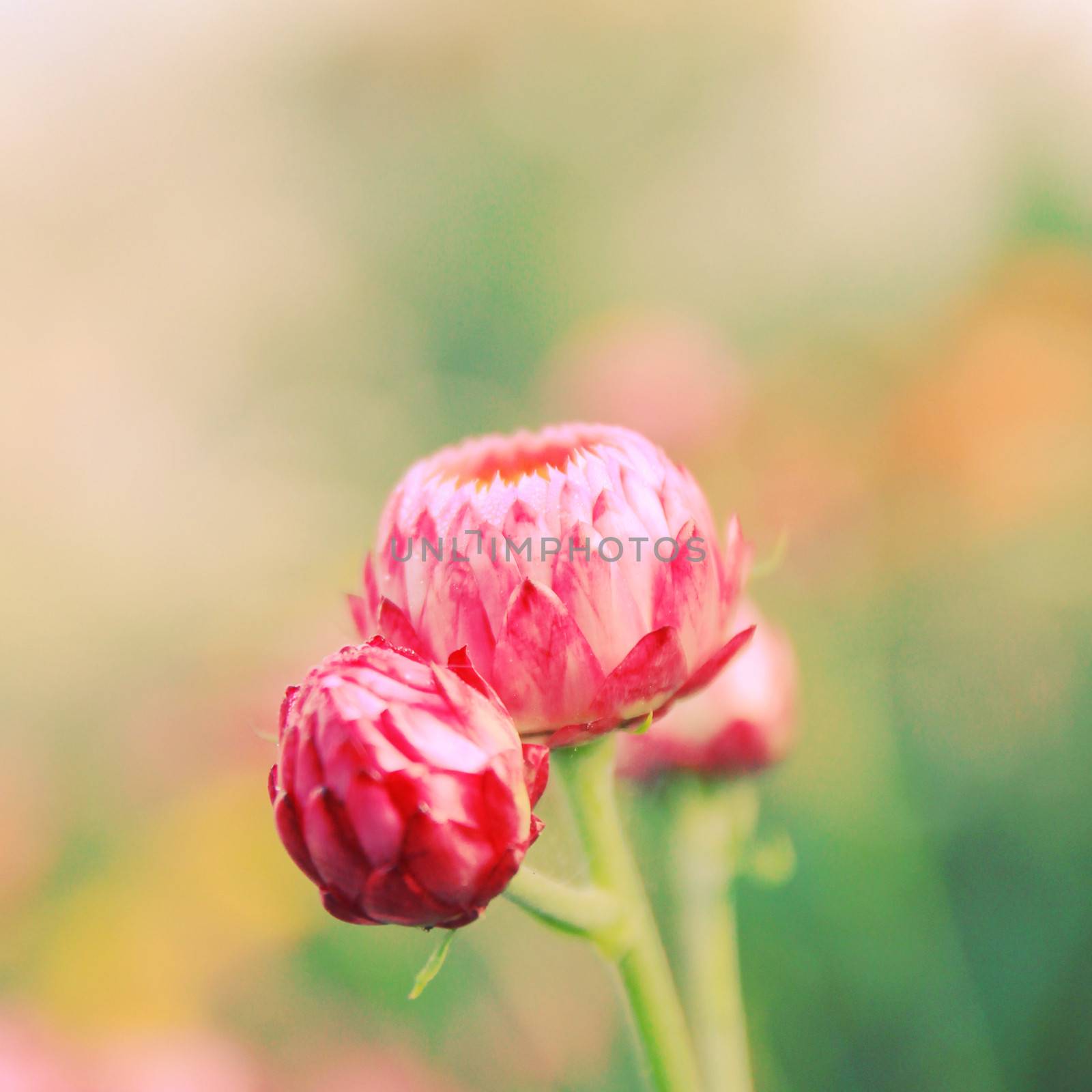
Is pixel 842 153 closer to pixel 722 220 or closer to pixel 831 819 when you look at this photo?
pixel 722 220

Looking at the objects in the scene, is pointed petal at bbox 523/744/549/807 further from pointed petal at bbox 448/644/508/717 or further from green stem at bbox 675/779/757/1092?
green stem at bbox 675/779/757/1092

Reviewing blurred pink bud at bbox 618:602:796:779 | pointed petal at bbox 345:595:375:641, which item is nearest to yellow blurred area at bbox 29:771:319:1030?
blurred pink bud at bbox 618:602:796:779

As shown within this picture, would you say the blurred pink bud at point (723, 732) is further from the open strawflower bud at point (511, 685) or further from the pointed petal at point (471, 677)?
the pointed petal at point (471, 677)

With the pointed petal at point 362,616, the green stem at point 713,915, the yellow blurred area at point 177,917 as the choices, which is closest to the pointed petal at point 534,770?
the pointed petal at point 362,616

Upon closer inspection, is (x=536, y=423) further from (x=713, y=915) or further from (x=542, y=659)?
(x=542, y=659)

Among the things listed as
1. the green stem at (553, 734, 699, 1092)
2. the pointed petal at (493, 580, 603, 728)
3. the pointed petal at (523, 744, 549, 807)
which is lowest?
the green stem at (553, 734, 699, 1092)

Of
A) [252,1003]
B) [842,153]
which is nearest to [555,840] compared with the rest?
[252,1003]

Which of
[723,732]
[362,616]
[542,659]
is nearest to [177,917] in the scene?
[723,732]
